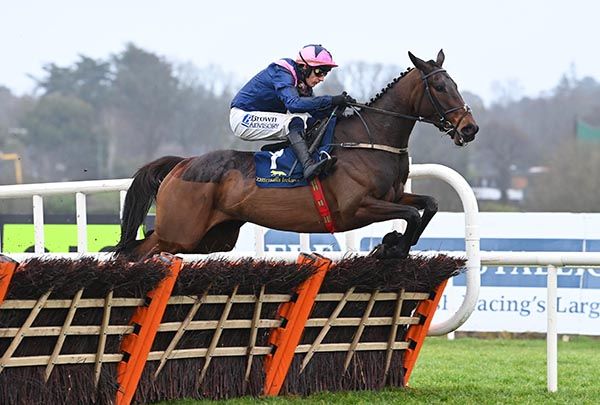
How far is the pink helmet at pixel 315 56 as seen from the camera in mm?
6766

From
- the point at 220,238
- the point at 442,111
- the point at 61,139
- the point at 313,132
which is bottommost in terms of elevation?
the point at 61,139

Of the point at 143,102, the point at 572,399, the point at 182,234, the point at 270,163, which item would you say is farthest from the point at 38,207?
the point at 143,102

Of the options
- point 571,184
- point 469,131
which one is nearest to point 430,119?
point 469,131

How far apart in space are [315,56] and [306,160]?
0.68 m

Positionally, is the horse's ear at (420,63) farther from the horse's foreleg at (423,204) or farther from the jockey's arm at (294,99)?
the horse's foreleg at (423,204)

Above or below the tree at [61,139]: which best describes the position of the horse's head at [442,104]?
above

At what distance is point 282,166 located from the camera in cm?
673

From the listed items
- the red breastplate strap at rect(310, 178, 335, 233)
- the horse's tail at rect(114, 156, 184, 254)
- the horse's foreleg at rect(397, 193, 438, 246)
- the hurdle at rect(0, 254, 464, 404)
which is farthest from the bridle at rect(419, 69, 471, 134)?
the horse's tail at rect(114, 156, 184, 254)

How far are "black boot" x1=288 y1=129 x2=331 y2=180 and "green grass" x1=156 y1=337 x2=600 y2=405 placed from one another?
53.5 inches

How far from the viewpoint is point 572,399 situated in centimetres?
549

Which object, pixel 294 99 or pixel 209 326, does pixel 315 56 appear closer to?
pixel 294 99

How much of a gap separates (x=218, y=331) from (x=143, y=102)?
48691 mm

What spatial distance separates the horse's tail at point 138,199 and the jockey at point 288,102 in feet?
2.06

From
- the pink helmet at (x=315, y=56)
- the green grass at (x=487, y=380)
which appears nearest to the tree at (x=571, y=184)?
the green grass at (x=487, y=380)
